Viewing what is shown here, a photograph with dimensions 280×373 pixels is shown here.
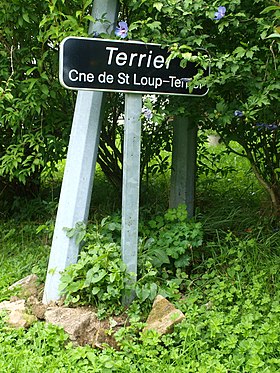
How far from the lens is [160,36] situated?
124 inches

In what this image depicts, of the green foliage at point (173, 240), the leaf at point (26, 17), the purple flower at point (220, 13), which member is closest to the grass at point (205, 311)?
the green foliage at point (173, 240)

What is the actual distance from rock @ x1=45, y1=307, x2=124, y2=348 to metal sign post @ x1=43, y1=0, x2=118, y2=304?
0.73 feet

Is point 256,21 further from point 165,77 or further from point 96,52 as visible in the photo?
point 96,52

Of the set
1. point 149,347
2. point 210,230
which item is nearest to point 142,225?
point 210,230

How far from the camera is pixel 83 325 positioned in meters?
3.13

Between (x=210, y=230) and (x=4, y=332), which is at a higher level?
(x=210, y=230)

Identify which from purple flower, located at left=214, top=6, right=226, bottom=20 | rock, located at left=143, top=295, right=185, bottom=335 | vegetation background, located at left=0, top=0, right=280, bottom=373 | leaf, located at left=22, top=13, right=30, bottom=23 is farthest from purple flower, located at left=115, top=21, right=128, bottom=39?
rock, located at left=143, top=295, right=185, bottom=335

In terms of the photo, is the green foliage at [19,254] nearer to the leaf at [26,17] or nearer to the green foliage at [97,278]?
the green foliage at [97,278]

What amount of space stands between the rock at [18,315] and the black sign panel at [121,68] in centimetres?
130

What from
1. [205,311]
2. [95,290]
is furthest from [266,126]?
[95,290]

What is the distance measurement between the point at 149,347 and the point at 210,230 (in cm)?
143

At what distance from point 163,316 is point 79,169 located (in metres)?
0.97

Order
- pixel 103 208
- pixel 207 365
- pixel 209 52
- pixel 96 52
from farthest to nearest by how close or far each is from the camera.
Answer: pixel 103 208, pixel 209 52, pixel 96 52, pixel 207 365

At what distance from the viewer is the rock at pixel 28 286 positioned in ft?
11.8
